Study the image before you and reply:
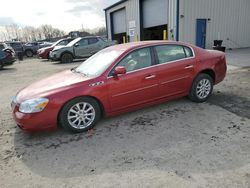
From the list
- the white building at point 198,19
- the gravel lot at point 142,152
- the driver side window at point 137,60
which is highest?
the white building at point 198,19

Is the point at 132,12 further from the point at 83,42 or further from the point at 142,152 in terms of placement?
the point at 142,152

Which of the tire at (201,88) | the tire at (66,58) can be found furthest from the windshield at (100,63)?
the tire at (66,58)

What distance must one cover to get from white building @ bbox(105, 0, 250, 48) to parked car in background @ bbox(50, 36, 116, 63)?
5636mm

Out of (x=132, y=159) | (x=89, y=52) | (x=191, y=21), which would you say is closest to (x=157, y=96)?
(x=132, y=159)

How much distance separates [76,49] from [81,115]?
11.6 m

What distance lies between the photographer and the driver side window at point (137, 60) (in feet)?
13.8

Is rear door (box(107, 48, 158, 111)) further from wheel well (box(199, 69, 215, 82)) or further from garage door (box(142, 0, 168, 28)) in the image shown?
garage door (box(142, 0, 168, 28))

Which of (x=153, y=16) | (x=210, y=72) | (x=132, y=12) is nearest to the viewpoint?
(x=210, y=72)

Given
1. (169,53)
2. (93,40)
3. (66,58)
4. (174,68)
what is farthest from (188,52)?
(93,40)

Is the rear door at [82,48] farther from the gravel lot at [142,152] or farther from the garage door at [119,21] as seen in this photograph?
the gravel lot at [142,152]

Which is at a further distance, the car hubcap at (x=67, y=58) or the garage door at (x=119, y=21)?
the garage door at (x=119, y=21)

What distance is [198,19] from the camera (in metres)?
16.1

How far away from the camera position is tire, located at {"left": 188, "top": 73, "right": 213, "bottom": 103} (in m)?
4.95

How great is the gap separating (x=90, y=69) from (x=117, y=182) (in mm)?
2475
